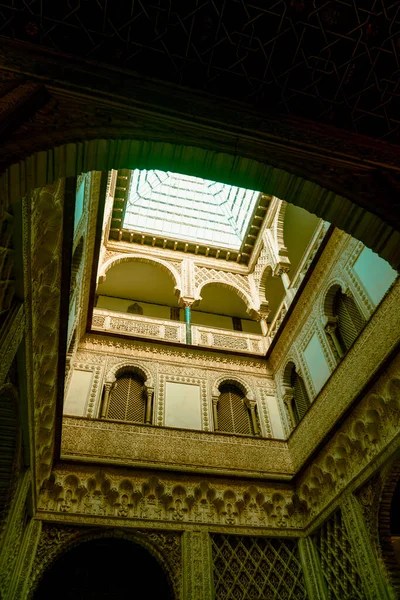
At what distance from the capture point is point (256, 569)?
5.42 metres

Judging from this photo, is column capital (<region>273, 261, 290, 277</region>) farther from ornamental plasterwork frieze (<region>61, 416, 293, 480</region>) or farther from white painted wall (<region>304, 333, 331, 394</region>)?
ornamental plasterwork frieze (<region>61, 416, 293, 480</region>)

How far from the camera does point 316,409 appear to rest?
235 inches

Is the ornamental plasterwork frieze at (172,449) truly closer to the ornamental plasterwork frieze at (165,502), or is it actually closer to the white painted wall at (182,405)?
the ornamental plasterwork frieze at (165,502)

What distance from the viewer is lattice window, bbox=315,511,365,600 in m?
4.82

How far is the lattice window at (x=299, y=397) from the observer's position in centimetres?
703

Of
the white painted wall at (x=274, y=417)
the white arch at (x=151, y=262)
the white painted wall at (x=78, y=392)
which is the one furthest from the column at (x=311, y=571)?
the white arch at (x=151, y=262)

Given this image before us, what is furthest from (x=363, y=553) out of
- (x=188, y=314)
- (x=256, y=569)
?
(x=188, y=314)

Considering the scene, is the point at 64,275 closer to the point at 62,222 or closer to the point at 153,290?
the point at 62,222

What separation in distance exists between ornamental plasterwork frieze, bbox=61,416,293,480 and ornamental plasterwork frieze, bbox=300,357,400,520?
0.60 metres

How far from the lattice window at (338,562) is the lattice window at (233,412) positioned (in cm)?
203

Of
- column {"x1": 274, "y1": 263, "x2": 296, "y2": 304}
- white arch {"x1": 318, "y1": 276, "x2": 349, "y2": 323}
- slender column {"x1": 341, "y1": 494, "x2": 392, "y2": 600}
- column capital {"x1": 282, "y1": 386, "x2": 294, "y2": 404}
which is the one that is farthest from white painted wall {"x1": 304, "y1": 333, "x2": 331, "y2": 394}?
slender column {"x1": 341, "y1": 494, "x2": 392, "y2": 600}

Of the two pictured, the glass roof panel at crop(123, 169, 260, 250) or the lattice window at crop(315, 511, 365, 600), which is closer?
the lattice window at crop(315, 511, 365, 600)

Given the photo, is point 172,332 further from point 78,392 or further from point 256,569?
point 256,569

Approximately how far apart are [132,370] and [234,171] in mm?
5395
